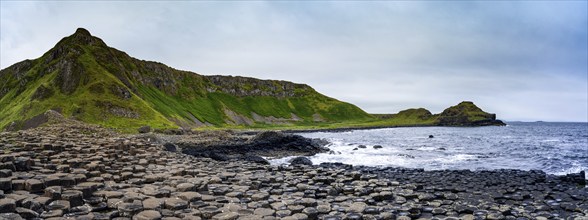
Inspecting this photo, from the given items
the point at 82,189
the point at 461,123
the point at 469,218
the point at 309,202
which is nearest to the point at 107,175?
the point at 82,189

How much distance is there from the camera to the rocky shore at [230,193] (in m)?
9.97

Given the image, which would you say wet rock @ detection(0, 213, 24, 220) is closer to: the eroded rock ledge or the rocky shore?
the rocky shore

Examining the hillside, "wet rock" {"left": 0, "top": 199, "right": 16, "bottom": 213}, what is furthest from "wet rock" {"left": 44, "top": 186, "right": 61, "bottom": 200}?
the hillside

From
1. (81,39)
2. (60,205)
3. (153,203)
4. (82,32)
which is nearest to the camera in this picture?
(60,205)

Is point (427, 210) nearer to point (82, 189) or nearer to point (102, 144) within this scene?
point (82, 189)

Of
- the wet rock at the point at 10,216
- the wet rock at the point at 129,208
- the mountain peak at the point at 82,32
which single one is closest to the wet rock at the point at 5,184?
the wet rock at the point at 10,216

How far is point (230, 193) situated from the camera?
13055 mm

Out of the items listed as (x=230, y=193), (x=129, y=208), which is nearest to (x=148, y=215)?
(x=129, y=208)

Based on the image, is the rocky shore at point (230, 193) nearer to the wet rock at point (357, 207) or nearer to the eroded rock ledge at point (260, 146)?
the wet rock at point (357, 207)

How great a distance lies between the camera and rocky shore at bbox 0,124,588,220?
32.7 ft

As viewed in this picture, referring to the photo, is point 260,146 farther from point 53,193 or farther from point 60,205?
point 60,205

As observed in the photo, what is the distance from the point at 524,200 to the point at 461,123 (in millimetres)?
198784

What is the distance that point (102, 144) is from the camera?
23.2 meters

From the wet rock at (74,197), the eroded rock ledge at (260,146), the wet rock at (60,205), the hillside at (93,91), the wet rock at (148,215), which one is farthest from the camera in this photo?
the hillside at (93,91)
